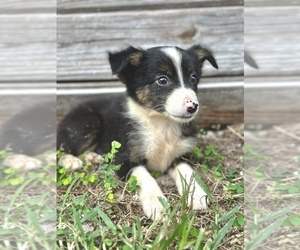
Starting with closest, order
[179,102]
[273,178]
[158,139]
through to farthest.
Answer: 1. [273,178]
2. [179,102]
3. [158,139]

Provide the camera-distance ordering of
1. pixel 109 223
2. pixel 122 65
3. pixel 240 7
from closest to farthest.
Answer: pixel 109 223
pixel 122 65
pixel 240 7

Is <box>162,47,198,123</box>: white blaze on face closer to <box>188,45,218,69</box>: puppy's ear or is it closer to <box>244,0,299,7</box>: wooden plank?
<box>188,45,218,69</box>: puppy's ear

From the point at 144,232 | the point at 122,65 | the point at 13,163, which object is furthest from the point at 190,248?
the point at 122,65

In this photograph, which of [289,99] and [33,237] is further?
[289,99]

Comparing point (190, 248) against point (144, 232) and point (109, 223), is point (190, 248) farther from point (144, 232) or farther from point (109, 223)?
point (109, 223)

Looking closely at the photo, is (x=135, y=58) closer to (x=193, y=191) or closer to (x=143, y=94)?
(x=143, y=94)

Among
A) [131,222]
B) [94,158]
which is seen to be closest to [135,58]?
[94,158]

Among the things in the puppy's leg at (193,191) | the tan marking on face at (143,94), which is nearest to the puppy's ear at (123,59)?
the tan marking on face at (143,94)
